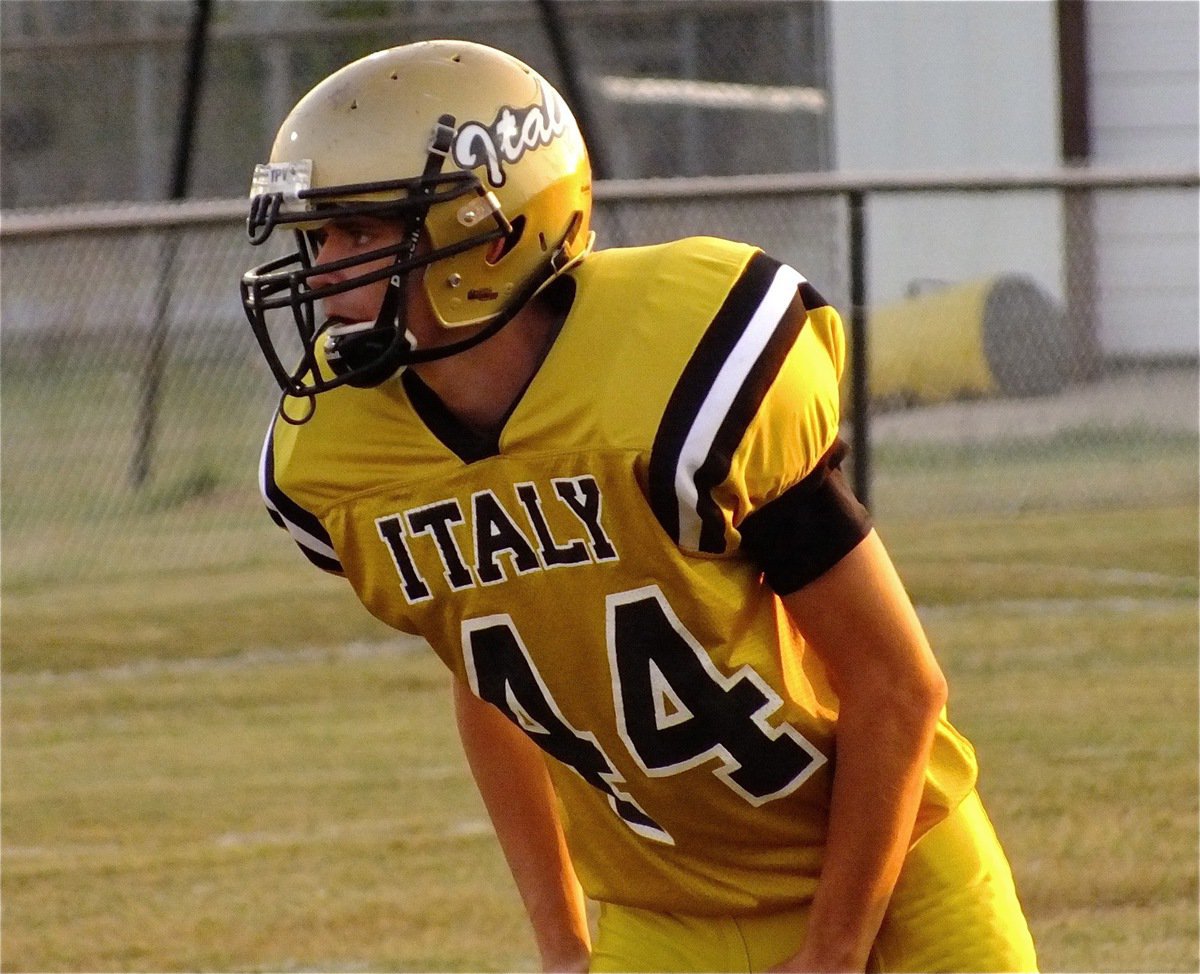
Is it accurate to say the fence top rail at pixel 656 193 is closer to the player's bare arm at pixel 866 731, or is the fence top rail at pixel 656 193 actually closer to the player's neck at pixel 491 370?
the player's neck at pixel 491 370

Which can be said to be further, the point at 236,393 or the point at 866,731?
the point at 236,393

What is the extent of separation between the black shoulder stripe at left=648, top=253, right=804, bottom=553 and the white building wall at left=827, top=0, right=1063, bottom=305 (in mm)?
10416

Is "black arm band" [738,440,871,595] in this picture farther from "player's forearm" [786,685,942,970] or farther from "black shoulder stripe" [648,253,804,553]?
"player's forearm" [786,685,942,970]

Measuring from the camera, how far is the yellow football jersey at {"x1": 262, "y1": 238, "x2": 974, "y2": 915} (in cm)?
215

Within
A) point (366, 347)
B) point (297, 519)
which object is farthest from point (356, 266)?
point (297, 519)

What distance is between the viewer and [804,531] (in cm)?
218

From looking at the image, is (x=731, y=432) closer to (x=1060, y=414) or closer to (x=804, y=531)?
(x=804, y=531)

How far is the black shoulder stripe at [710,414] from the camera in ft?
6.92

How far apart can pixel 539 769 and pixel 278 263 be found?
718 mm

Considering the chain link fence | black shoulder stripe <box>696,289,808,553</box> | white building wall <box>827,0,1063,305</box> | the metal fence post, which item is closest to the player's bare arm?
black shoulder stripe <box>696,289,808,553</box>

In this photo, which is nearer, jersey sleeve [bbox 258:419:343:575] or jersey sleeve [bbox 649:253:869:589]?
jersey sleeve [bbox 649:253:869:589]

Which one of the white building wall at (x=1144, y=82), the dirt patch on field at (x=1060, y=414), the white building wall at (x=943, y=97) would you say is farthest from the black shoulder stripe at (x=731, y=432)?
the white building wall at (x=1144, y=82)

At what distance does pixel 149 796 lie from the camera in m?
5.61

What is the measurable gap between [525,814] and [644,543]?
0.59 meters
